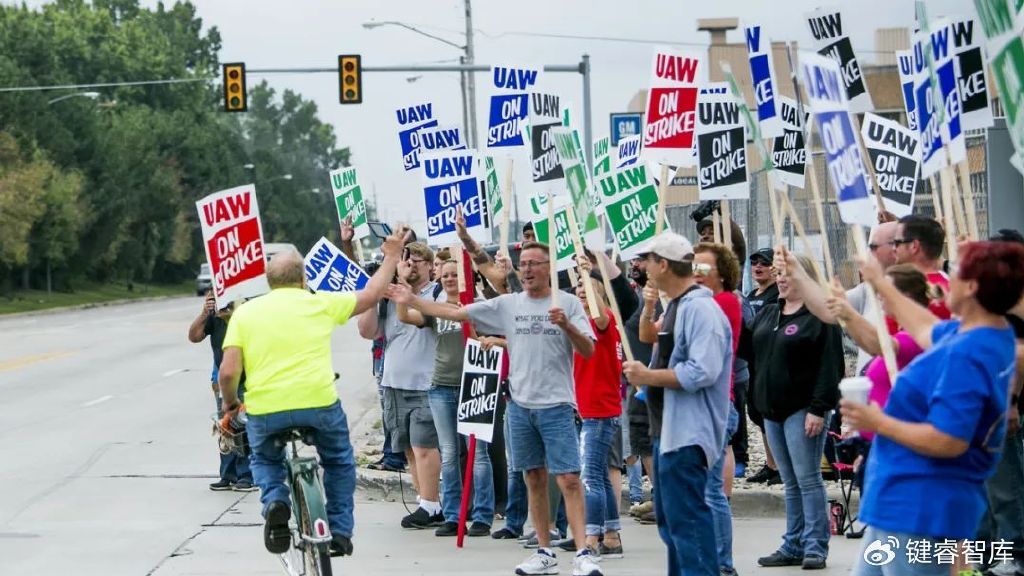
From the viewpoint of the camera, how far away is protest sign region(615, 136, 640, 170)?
12.9m

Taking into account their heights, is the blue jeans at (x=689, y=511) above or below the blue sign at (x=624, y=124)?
below

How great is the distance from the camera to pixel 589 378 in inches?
375

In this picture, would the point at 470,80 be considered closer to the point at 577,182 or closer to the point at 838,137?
the point at 577,182

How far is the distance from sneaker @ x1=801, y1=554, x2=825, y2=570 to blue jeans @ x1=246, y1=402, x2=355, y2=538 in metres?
2.64

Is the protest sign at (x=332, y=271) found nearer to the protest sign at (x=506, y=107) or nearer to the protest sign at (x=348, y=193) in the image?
the protest sign at (x=506, y=107)

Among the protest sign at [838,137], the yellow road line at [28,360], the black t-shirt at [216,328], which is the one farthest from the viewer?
the yellow road line at [28,360]

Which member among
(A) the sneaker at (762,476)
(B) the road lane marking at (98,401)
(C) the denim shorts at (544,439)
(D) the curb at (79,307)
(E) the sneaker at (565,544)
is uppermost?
(C) the denim shorts at (544,439)

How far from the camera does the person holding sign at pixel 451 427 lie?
35.4 feet

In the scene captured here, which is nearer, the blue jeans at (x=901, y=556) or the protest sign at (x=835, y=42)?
the blue jeans at (x=901, y=556)

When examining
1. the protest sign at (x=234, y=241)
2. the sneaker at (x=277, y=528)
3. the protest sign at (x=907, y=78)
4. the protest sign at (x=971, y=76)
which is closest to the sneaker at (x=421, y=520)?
the protest sign at (x=234, y=241)

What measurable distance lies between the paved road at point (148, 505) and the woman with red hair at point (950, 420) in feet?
13.3

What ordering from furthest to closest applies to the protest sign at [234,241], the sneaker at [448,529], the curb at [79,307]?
the curb at [79,307], the sneaker at [448,529], the protest sign at [234,241]

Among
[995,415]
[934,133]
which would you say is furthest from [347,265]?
[995,415]

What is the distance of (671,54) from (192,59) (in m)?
129
